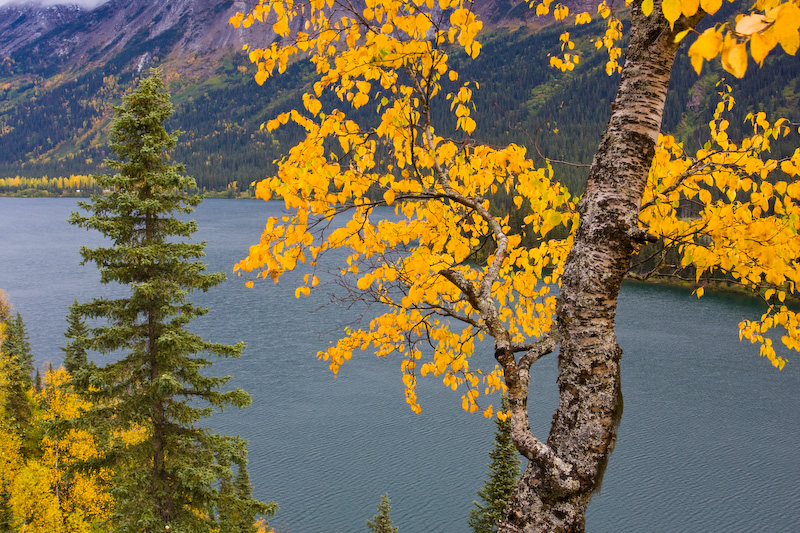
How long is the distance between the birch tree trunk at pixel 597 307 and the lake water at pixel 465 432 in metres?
10.9

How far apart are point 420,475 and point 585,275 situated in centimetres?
2282

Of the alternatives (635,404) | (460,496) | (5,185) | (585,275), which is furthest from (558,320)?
(5,185)

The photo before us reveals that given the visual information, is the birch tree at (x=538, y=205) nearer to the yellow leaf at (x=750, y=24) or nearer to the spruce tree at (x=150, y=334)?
the yellow leaf at (x=750, y=24)

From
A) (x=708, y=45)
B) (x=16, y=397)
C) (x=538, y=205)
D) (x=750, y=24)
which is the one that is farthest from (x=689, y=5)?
(x=16, y=397)

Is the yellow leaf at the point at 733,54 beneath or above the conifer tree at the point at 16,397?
above

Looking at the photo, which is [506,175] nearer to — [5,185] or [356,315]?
[356,315]

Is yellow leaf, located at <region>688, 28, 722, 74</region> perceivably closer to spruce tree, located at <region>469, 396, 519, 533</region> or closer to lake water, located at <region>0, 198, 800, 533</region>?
lake water, located at <region>0, 198, 800, 533</region>

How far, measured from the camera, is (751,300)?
5194 cm

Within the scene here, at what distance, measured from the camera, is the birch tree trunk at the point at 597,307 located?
2766 millimetres

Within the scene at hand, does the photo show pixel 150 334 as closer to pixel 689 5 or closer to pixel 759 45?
pixel 689 5

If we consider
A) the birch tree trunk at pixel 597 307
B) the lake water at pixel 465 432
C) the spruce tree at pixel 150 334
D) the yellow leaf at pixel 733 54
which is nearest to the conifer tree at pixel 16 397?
the lake water at pixel 465 432

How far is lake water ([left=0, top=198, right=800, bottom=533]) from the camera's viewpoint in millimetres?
21984

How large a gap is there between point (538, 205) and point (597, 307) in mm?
1688

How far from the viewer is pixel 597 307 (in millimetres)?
2842
